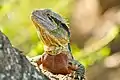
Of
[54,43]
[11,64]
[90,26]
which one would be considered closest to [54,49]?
[54,43]

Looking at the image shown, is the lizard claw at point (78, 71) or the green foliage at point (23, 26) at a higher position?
the green foliage at point (23, 26)

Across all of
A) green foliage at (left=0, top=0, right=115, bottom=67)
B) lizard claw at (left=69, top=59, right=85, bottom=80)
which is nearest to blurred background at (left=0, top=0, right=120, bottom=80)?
green foliage at (left=0, top=0, right=115, bottom=67)

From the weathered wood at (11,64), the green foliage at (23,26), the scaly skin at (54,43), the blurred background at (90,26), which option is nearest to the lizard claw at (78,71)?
the scaly skin at (54,43)

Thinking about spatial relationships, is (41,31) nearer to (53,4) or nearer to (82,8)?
(53,4)

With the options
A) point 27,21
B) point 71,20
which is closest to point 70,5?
point 71,20

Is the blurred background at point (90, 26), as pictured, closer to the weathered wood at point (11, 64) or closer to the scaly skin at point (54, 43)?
the scaly skin at point (54, 43)

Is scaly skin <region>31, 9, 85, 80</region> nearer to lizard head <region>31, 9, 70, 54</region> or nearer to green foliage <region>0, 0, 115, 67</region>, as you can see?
lizard head <region>31, 9, 70, 54</region>

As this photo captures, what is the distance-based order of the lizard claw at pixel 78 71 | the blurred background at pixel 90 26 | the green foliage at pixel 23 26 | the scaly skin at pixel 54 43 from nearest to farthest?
1. the scaly skin at pixel 54 43
2. the lizard claw at pixel 78 71
3. the green foliage at pixel 23 26
4. the blurred background at pixel 90 26
